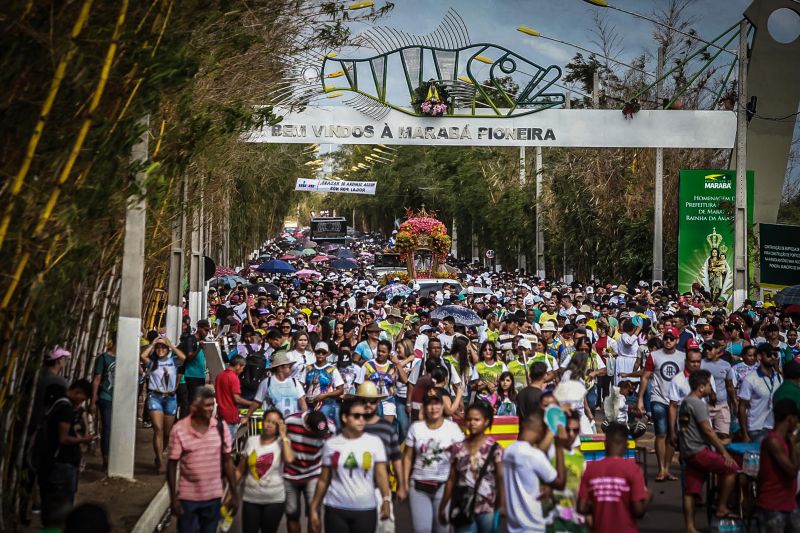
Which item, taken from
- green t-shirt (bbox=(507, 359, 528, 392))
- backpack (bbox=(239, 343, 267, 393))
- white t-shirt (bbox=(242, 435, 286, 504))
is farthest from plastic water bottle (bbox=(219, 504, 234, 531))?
backpack (bbox=(239, 343, 267, 393))

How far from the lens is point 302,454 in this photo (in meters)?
9.35

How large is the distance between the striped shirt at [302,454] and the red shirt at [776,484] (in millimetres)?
3212

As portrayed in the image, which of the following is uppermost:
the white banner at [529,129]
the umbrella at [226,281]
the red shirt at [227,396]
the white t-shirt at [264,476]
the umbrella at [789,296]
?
the white banner at [529,129]

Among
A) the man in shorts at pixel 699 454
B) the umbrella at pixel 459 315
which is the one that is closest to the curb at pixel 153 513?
the man in shorts at pixel 699 454

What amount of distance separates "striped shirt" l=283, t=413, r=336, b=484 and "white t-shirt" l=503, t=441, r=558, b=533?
6.16 ft

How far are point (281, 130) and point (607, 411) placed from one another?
16.6 m

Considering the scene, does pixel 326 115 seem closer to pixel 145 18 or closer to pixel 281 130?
pixel 281 130

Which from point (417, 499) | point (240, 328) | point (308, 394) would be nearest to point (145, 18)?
point (417, 499)

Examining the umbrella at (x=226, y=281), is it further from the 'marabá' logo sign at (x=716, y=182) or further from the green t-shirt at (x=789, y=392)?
the green t-shirt at (x=789, y=392)

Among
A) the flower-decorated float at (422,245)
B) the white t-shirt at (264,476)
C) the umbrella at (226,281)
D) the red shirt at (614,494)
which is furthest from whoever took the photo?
the flower-decorated float at (422,245)

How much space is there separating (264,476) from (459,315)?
12.6 metres

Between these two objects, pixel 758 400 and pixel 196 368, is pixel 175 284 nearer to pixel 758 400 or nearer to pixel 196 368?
pixel 196 368

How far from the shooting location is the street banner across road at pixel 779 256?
2819 cm

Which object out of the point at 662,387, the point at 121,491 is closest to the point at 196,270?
the point at 121,491
